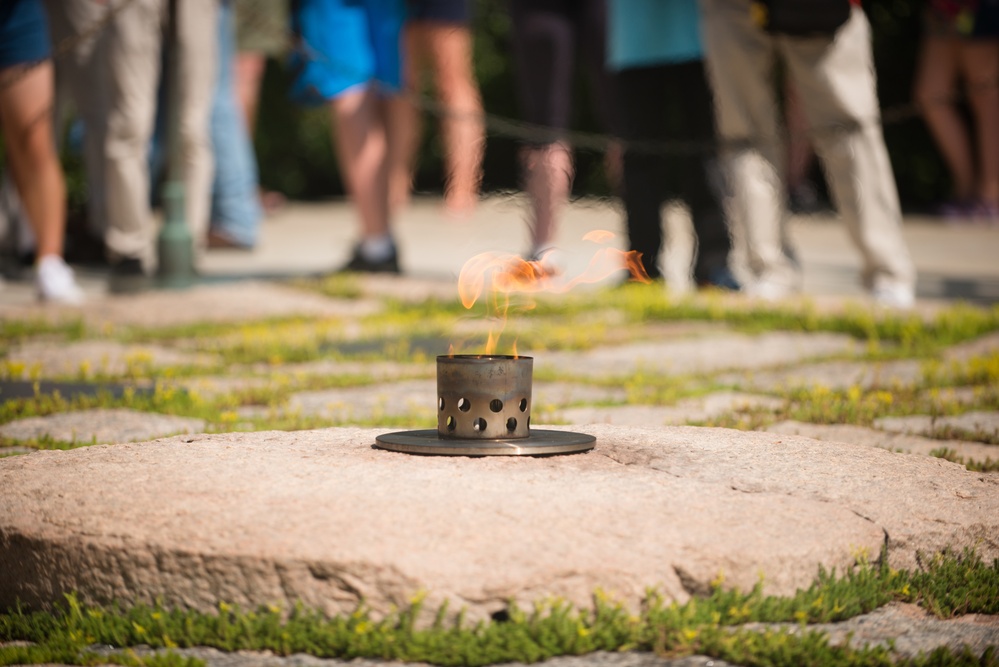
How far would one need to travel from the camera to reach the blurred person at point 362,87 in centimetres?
720

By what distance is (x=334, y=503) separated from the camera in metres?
2.48

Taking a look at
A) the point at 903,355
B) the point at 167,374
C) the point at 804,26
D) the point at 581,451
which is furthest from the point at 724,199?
the point at 581,451

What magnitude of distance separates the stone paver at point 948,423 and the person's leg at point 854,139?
233 cm

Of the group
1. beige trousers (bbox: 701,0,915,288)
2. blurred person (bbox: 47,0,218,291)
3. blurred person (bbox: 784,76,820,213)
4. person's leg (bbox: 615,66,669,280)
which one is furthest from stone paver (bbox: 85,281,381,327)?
blurred person (bbox: 784,76,820,213)

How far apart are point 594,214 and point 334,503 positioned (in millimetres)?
3006

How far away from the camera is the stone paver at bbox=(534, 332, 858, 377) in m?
5.06

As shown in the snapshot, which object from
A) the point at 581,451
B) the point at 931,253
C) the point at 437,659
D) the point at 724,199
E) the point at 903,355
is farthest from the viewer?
the point at 931,253

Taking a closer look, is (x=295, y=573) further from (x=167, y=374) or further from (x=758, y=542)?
(x=167, y=374)

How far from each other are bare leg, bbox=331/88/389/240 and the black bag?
2.19 meters

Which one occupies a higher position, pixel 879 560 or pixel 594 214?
pixel 594 214

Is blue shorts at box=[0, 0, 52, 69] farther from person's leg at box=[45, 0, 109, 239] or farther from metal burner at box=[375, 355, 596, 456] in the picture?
metal burner at box=[375, 355, 596, 456]

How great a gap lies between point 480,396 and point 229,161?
5.85 metres

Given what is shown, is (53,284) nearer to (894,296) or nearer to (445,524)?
(894,296)

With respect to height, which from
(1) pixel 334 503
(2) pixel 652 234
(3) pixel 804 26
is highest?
(3) pixel 804 26
